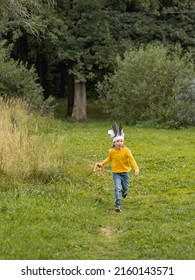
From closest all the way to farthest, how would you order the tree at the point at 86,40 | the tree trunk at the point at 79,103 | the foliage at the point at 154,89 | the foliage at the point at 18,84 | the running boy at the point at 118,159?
the running boy at the point at 118,159 → the foliage at the point at 154,89 → the foliage at the point at 18,84 → the tree at the point at 86,40 → the tree trunk at the point at 79,103

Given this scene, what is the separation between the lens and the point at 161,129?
78.0 ft

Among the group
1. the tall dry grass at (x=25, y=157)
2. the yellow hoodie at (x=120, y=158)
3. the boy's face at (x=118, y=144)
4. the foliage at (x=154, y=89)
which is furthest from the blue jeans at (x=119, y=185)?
the foliage at (x=154, y=89)

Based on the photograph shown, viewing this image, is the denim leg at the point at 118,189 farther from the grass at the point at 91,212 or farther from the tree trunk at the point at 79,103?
the tree trunk at the point at 79,103

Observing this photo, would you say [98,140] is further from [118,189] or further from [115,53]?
[115,53]

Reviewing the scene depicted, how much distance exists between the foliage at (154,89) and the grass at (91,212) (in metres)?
9.19

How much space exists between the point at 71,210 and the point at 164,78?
1637 centimetres

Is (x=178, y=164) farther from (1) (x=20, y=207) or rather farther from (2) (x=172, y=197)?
(1) (x=20, y=207)

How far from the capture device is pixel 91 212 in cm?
969

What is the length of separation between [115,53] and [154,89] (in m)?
5.09

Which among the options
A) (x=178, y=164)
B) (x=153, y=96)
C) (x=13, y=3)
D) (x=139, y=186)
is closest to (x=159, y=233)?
(x=139, y=186)

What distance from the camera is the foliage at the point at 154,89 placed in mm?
24625

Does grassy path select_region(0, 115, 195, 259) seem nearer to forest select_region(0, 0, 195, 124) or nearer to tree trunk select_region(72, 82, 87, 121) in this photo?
forest select_region(0, 0, 195, 124)

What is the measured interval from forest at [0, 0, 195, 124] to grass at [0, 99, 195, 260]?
984 cm

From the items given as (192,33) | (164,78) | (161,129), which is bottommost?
(161,129)
